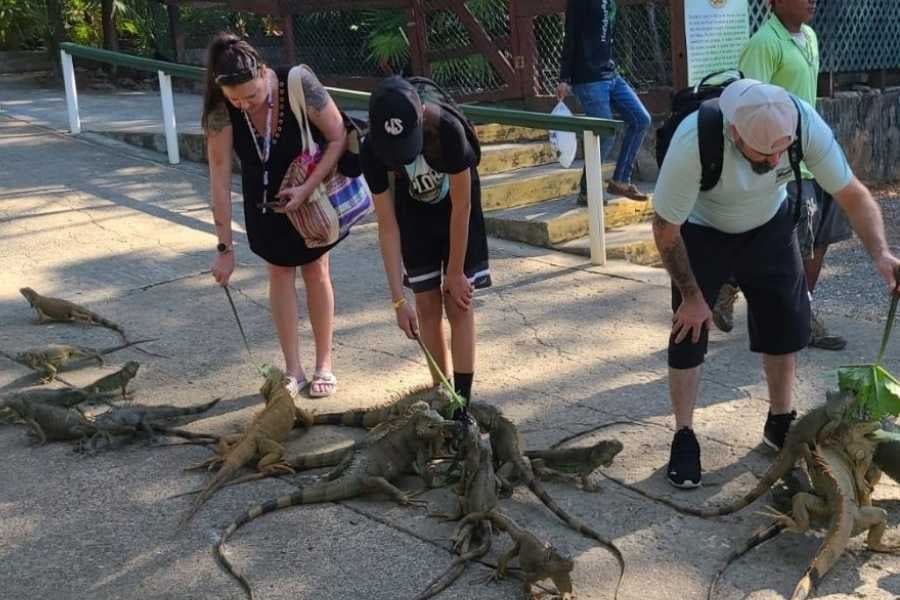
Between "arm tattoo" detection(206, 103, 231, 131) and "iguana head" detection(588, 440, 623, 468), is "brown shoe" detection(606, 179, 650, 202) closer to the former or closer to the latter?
"arm tattoo" detection(206, 103, 231, 131)

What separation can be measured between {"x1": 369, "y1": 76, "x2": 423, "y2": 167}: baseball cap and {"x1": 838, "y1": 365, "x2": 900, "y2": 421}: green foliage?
195 cm

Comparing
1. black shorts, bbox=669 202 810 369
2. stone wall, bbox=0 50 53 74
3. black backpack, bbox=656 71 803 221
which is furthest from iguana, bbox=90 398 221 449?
stone wall, bbox=0 50 53 74

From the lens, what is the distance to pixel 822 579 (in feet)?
12.8

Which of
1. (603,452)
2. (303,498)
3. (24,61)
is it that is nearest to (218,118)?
(303,498)

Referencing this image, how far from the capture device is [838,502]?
405cm

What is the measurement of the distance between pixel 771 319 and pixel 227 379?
3.07m

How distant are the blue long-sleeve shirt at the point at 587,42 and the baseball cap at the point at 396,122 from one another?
4768 millimetres

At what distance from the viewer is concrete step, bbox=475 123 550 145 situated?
11.2m

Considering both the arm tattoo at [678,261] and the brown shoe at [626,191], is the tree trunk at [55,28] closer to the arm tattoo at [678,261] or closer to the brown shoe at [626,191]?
the brown shoe at [626,191]

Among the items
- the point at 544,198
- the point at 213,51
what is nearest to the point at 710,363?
the point at 213,51

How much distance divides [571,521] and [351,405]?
1.79 metres

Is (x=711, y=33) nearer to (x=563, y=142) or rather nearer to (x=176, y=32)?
(x=563, y=142)

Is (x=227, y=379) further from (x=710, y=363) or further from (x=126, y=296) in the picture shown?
(x=710, y=363)

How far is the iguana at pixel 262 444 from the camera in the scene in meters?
4.84
